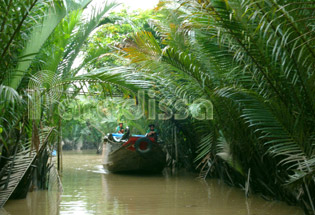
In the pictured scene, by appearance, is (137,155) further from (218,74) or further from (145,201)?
(218,74)

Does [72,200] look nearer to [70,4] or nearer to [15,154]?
[15,154]

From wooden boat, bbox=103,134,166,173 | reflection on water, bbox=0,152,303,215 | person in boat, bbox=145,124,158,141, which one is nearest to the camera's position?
reflection on water, bbox=0,152,303,215

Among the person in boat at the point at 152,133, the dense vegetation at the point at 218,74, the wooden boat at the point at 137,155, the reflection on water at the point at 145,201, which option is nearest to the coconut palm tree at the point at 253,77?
the dense vegetation at the point at 218,74

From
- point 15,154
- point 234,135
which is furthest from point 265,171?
point 15,154

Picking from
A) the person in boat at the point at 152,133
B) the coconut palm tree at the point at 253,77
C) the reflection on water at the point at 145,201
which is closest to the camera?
the coconut palm tree at the point at 253,77

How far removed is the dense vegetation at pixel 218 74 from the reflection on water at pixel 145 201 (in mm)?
385

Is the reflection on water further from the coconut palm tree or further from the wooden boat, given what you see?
the wooden boat

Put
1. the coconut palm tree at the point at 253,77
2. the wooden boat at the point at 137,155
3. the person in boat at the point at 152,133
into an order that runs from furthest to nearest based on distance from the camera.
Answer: the person in boat at the point at 152,133
the wooden boat at the point at 137,155
the coconut palm tree at the point at 253,77

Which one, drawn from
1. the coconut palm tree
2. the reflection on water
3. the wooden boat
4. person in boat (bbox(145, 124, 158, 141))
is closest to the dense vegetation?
the coconut palm tree

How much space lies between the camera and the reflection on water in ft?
21.0

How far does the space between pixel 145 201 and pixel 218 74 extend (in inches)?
103

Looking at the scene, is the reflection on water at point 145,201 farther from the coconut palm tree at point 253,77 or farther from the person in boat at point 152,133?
the person in boat at point 152,133

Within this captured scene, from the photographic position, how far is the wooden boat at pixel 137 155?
1238 centimetres

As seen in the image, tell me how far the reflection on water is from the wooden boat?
86.7 inches
